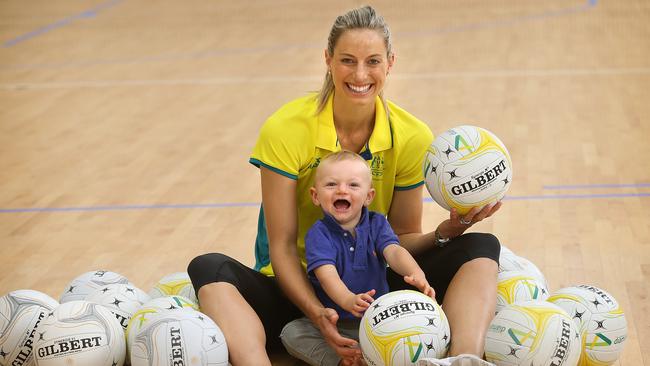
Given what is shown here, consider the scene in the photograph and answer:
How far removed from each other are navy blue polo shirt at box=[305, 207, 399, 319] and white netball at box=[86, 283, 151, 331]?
67 centimetres

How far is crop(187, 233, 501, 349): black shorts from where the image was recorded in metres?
3.58

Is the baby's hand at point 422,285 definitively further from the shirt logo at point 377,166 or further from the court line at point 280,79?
the court line at point 280,79

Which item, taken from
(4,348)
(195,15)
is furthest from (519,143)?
(195,15)

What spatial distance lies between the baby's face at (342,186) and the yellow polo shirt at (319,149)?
0.17 m

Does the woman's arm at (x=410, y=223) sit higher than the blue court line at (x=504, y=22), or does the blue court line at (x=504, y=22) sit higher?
the blue court line at (x=504, y=22)

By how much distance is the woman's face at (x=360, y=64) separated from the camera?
11.7 feet

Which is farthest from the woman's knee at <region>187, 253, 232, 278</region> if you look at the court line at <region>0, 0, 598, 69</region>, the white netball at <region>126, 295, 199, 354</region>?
the court line at <region>0, 0, 598, 69</region>

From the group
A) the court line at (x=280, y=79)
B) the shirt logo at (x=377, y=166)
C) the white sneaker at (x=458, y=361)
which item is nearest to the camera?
the white sneaker at (x=458, y=361)

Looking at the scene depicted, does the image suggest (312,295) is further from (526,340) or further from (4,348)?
(4,348)

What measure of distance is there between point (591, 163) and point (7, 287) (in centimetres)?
353

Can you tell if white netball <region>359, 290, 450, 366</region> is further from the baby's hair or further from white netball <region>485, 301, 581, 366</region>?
the baby's hair

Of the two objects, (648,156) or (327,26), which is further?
(327,26)

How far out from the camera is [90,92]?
8.92m

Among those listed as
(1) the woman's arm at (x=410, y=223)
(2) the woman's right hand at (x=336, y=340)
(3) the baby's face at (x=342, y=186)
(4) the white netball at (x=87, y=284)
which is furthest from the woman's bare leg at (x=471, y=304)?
(4) the white netball at (x=87, y=284)
